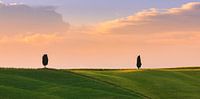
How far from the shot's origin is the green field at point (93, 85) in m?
52.7

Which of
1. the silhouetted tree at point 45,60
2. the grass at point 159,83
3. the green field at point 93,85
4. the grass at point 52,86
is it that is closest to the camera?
the grass at point 52,86

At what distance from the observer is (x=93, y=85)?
60.8 m

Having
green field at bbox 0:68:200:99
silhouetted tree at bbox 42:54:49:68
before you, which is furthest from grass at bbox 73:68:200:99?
silhouetted tree at bbox 42:54:49:68

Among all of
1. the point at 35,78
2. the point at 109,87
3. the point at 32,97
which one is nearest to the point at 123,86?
the point at 109,87

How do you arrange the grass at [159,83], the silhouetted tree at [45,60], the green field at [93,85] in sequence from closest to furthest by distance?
the green field at [93,85] → the grass at [159,83] → the silhouetted tree at [45,60]

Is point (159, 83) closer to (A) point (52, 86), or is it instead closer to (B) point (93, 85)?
(B) point (93, 85)

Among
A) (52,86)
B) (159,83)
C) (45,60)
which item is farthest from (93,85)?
(45,60)

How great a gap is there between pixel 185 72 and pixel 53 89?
34.0m

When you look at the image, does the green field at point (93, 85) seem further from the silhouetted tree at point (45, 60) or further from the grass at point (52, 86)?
the silhouetted tree at point (45, 60)

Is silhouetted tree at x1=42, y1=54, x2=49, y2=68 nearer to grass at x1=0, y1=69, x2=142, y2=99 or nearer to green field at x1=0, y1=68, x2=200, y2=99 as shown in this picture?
green field at x1=0, y1=68, x2=200, y2=99

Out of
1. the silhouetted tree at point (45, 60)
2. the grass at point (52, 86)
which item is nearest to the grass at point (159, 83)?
the grass at point (52, 86)

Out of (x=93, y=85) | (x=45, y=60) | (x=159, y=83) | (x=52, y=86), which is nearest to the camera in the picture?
(x=52, y=86)

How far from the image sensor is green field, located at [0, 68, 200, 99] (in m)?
52.7

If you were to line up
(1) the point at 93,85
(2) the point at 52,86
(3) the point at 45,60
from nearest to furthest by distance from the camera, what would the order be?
(2) the point at 52,86, (1) the point at 93,85, (3) the point at 45,60
